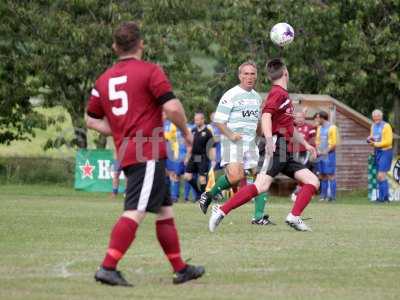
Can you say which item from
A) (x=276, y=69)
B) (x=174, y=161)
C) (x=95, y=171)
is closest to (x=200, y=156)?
(x=174, y=161)

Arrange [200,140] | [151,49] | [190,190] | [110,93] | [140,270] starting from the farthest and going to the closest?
[151,49], [190,190], [200,140], [140,270], [110,93]

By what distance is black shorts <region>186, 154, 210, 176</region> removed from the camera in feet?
76.5

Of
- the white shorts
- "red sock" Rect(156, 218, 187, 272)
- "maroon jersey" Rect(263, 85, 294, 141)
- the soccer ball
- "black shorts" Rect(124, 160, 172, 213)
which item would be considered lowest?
"red sock" Rect(156, 218, 187, 272)

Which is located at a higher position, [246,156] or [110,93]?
[110,93]

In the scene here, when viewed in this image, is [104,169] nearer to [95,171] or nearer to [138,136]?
[95,171]

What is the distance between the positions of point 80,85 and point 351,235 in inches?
711

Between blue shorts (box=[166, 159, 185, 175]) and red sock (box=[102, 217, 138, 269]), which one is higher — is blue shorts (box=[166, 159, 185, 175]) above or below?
below

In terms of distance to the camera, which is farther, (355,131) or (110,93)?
(355,131)

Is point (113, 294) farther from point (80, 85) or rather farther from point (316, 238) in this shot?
point (80, 85)

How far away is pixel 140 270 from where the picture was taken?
29.7 ft

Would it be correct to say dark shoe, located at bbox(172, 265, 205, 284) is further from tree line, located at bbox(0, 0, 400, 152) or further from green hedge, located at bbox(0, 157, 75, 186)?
green hedge, located at bbox(0, 157, 75, 186)

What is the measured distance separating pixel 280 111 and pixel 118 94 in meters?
5.02

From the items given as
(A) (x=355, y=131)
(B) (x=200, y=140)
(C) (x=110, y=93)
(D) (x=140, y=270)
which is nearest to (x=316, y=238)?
(D) (x=140, y=270)

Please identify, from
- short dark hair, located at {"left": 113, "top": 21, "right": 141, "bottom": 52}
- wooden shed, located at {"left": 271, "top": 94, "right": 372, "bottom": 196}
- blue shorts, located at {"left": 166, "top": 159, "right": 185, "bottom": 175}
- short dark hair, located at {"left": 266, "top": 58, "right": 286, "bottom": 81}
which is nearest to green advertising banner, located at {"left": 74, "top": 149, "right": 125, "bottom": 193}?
blue shorts, located at {"left": 166, "top": 159, "right": 185, "bottom": 175}
